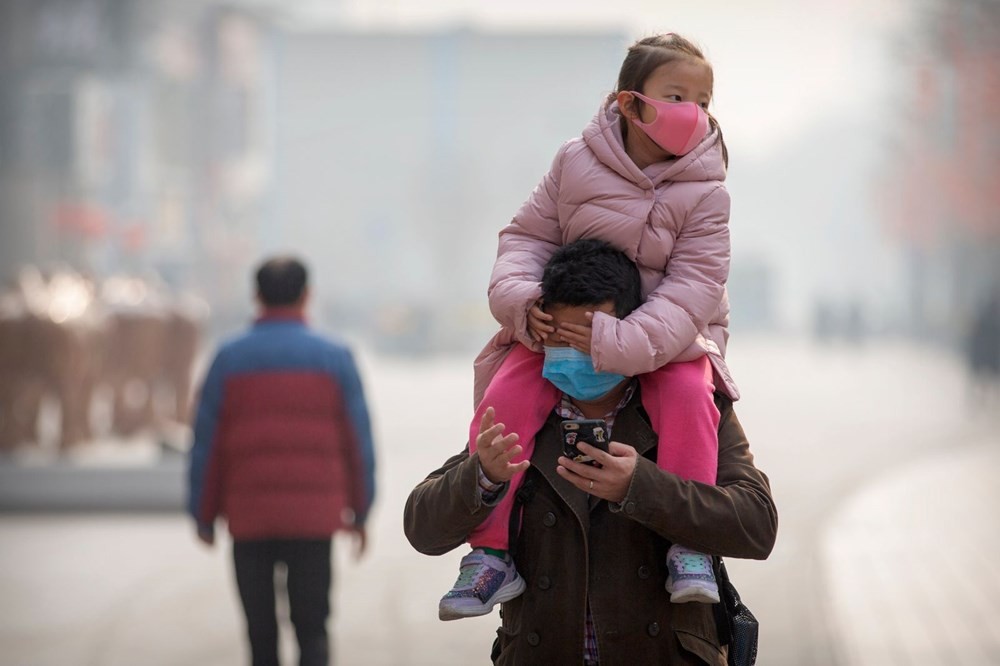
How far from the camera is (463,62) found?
1432 inches

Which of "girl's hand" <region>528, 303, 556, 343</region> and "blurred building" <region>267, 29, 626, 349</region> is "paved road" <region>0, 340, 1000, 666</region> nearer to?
"girl's hand" <region>528, 303, 556, 343</region>

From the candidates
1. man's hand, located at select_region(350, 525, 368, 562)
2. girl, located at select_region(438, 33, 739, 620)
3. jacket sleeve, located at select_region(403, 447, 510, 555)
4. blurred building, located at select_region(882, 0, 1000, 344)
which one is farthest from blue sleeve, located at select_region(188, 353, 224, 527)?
blurred building, located at select_region(882, 0, 1000, 344)

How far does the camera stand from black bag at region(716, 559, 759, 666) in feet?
8.52

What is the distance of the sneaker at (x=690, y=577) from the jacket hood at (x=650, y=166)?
0.64 metres

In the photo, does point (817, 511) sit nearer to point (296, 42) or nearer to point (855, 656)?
point (855, 656)

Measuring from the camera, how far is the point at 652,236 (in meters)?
2.45

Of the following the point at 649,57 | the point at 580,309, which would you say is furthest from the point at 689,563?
the point at 649,57

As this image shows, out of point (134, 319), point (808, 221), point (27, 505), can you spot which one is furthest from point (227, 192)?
point (808, 221)

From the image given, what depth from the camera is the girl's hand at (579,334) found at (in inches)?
93.7

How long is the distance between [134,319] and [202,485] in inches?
394

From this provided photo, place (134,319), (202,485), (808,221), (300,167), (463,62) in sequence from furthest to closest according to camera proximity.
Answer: (808,221), (300,167), (463,62), (134,319), (202,485)

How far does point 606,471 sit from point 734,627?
1.52 ft

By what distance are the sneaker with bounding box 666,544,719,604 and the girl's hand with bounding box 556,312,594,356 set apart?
0.39 m

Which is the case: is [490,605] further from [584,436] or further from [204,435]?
[204,435]
